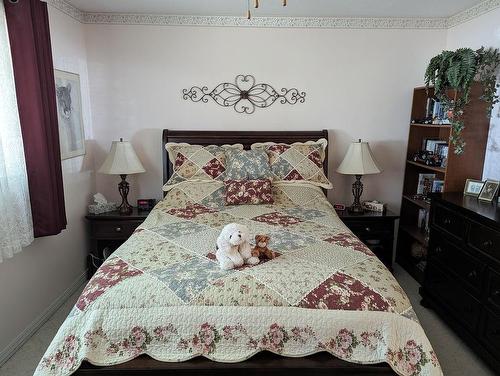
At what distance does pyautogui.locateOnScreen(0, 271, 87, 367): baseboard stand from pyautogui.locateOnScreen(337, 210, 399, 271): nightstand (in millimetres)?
2438

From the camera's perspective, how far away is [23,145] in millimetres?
2213

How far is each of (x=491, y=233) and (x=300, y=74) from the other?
6.97 ft

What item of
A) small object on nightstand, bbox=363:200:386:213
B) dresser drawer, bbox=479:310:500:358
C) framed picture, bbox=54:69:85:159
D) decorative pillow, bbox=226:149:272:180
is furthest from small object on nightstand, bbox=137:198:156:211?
dresser drawer, bbox=479:310:500:358

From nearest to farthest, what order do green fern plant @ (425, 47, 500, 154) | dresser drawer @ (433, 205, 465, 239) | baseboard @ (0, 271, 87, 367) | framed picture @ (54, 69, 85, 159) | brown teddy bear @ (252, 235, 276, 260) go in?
brown teddy bear @ (252, 235, 276, 260) → baseboard @ (0, 271, 87, 367) → dresser drawer @ (433, 205, 465, 239) → green fern plant @ (425, 47, 500, 154) → framed picture @ (54, 69, 85, 159)

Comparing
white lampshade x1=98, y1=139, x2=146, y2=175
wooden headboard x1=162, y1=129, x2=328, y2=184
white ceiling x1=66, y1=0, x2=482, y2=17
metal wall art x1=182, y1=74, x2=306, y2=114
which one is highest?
white ceiling x1=66, y1=0, x2=482, y2=17

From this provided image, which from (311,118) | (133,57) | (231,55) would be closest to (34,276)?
(133,57)

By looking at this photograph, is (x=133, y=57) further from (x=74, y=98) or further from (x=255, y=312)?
(x=255, y=312)

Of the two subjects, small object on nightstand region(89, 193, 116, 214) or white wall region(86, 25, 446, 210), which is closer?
small object on nightstand region(89, 193, 116, 214)

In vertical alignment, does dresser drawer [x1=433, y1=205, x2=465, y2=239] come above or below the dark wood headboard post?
below

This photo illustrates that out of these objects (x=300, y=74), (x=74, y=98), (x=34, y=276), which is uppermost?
(x=300, y=74)

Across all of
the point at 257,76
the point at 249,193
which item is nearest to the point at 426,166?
the point at 249,193

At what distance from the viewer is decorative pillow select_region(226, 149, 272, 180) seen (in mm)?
3008

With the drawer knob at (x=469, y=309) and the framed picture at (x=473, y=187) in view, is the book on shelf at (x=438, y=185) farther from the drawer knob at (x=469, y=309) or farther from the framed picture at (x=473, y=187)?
the drawer knob at (x=469, y=309)

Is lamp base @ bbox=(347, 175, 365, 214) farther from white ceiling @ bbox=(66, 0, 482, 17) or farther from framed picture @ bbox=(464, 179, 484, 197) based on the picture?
white ceiling @ bbox=(66, 0, 482, 17)
